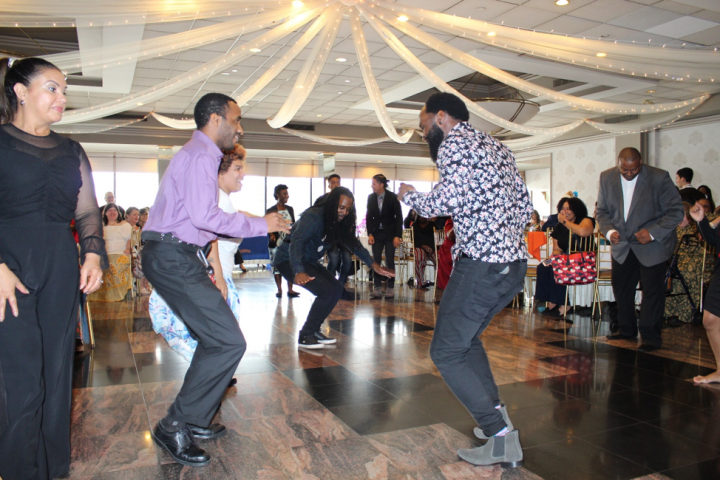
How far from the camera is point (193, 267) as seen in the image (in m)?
2.33

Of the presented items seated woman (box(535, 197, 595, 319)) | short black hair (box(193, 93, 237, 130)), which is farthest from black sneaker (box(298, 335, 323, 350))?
seated woman (box(535, 197, 595, 319))

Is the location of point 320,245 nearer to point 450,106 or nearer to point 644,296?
point 450,106

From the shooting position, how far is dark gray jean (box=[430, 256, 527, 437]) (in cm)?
226

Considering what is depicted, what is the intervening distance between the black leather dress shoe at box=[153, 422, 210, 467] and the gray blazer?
3.87m

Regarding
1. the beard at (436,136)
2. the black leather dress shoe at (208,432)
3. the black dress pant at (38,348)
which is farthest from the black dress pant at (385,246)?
the black dress pant at (38,348)

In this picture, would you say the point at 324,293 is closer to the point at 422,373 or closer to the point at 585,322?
the point at 422,373

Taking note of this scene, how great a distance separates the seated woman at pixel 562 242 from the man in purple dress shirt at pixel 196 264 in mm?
4270

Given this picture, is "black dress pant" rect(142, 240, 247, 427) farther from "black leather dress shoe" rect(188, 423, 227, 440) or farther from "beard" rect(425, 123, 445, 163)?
"beard" rect(425, 123, 445, 163)

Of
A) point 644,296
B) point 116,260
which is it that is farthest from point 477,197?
point 116,260

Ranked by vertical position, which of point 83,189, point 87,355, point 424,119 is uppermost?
point 424,119

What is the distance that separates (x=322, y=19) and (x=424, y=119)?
3310mm

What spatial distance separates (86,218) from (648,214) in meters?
4.30

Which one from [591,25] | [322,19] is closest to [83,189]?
[322,19]

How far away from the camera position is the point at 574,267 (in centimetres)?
570
